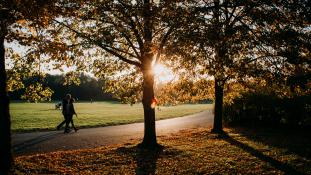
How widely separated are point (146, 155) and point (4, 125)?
4.95m

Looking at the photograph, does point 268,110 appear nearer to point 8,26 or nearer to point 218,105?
point 218,105

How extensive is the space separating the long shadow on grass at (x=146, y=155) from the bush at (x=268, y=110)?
331 inches

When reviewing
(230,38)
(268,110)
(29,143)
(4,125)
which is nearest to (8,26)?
(4,125)

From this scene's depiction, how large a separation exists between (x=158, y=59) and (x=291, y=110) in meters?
10.3

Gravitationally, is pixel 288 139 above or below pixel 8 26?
below

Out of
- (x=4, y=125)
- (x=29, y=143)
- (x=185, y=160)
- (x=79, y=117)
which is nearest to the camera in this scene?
(x=4, y=125)

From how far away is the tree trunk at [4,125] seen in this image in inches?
363

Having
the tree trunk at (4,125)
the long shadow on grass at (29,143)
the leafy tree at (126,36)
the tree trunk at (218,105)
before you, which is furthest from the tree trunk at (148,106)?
the tree trunk at (218,105)

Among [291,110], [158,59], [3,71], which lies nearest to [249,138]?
[291,110]

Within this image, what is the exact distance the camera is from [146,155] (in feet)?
39.1

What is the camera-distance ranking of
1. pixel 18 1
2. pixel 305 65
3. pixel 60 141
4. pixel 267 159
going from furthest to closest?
pixel 60 141 < pixel 267 159 < pixel 305 65 < pixel 18 1

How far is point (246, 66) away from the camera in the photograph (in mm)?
10211

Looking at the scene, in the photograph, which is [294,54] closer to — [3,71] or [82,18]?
[82,18]

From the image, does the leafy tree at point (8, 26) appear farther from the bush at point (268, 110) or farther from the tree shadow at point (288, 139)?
the bush at point (268, 110)
